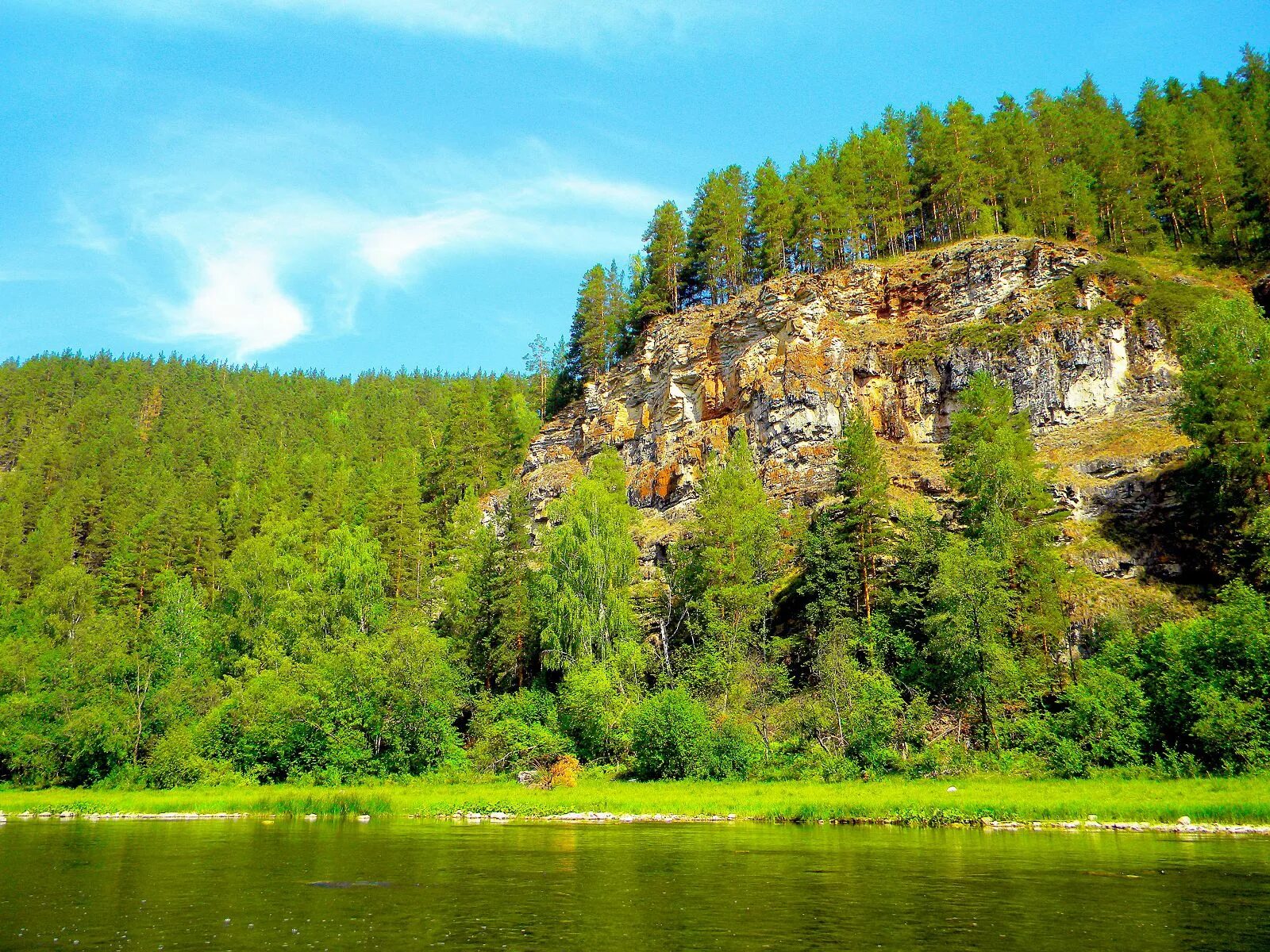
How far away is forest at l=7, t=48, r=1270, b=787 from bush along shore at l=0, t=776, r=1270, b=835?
3511 millimetres

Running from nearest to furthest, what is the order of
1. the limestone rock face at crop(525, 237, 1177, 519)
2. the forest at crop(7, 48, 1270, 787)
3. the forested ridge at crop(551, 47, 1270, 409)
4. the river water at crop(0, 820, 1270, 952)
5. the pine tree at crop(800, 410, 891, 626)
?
1. the river water at crop(0, 820, 1270, 952)
2. the forest at crop(7, 48, 1270, 787)
3. the pine tree at crop(800, 410, 891, 626)
4. the limestone rock face at crop(525, 237, 1177, 519)
5. the forested ridge at crop(551, 47, 1270, 409)

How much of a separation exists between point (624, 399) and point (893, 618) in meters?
43.5

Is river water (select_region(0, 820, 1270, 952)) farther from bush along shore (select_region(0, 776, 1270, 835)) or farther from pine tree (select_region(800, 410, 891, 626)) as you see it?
pine tree (select_region(800, 410, 891, 626))

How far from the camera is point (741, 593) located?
56719 millimetres

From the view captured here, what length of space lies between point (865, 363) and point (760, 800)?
A: 4997 centimetres

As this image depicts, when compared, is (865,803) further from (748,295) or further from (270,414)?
(270,414)

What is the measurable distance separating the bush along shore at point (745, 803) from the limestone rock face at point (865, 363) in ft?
111

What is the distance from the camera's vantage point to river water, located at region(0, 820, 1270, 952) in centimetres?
1385

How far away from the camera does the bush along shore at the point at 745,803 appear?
29.1 meters

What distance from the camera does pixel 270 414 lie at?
527 ft

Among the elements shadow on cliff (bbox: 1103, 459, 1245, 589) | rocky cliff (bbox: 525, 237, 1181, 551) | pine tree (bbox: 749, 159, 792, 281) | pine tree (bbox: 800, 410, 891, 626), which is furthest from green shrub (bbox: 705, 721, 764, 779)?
pine tree (bbox: 749, 159, 792, 281)

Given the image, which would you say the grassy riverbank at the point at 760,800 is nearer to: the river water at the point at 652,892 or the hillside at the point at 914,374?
the river water at the point at 652,892

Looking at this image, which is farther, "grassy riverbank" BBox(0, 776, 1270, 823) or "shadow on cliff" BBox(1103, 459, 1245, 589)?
"shadow on cliff" BBox(1103, 459, 1245, 589)

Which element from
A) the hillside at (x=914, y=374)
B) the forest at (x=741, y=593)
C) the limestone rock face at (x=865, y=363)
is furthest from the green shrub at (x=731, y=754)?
the limestone rock face at (x=865, y=363)
